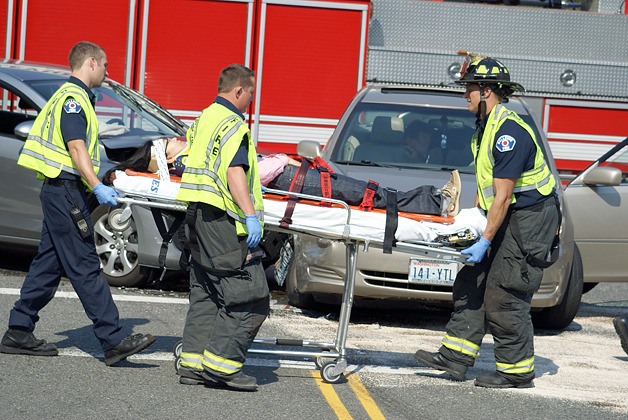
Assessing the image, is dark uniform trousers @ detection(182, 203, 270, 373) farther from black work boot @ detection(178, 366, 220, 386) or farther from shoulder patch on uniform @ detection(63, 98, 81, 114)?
shoulder patch on uniform @ detection(63, 98, 81, 114)

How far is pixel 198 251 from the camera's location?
6270 millimetres

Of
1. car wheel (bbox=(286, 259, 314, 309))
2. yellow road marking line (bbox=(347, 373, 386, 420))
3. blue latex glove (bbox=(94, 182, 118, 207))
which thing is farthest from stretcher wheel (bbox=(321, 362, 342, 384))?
car wheel (bbox=(286, 259, 314, 309))

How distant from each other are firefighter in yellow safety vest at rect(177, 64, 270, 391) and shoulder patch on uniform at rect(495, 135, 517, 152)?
4.64 ft

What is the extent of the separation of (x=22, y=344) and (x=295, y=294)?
263 cm

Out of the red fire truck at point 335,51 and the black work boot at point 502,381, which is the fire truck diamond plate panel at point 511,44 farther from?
the black work boot at point 502,381

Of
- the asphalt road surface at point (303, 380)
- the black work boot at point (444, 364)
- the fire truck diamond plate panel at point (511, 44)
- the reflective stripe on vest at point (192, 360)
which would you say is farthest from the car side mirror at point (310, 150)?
the fire truck diamond plate panel at point (511, 44)

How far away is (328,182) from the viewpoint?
671 cm

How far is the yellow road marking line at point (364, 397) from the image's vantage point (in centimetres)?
591

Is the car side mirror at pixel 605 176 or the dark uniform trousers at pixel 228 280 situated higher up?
the car side mirror at pixel 605 176

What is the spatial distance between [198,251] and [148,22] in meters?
7.05

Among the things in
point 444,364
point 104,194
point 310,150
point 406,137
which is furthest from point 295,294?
point 104,194

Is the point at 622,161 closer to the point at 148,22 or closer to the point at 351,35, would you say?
the point at 351,35

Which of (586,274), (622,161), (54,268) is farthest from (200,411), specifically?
(622,161)

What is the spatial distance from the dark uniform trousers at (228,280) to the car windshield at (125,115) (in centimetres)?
339
